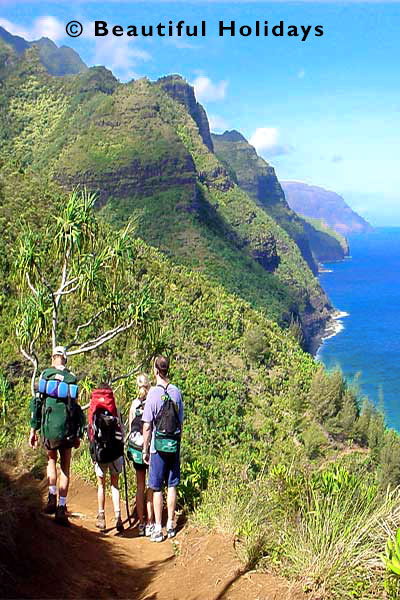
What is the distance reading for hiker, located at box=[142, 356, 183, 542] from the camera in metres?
4.80

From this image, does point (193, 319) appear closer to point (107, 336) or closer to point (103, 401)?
point (107, 336)

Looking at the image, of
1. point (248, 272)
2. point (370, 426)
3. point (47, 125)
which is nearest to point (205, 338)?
point (370, 426)

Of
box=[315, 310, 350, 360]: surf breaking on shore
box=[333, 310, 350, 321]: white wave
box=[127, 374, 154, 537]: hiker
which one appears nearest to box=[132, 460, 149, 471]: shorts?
box=[127, 374, 154, 537]: hiker

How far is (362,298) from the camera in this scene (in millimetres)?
148000

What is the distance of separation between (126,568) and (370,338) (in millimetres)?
103030

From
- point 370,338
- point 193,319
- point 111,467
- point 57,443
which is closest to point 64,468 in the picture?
point 57,443

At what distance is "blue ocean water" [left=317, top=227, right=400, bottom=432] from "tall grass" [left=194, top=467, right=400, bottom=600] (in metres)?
57.5

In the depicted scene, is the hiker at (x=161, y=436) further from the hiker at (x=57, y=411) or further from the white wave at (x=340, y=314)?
the white wave at (x=340, y=314)

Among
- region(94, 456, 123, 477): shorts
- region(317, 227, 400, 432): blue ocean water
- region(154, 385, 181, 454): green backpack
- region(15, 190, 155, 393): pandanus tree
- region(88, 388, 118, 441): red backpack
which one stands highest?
region(317, 227, 400, 432): blue ocean water

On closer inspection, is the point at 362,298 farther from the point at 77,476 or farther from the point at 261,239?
the point at 77,476

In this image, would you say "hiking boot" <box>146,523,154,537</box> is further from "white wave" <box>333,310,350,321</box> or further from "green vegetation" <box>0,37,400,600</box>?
"white wave" <box>333,310,350,321</box>

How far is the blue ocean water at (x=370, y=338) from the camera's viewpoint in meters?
73.9

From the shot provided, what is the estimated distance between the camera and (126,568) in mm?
4461

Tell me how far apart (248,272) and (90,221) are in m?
80.3
